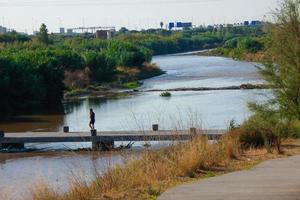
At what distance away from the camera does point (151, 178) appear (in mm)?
11398

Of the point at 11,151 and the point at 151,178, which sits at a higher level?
the point at 151,178

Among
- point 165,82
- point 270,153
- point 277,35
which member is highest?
point 277,35

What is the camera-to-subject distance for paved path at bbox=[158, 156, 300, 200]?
969cm

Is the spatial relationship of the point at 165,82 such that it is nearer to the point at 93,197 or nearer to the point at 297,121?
the point at 297,121

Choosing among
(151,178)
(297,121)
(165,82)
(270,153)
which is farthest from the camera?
(165,82)

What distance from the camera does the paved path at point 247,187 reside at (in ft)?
31.8

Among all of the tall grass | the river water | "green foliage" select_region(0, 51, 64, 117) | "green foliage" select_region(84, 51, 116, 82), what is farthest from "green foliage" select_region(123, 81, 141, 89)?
the tall grass

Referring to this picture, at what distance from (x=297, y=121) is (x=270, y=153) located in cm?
902

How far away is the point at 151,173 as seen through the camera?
11555mm

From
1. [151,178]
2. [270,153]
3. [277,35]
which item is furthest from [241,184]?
[277,35]

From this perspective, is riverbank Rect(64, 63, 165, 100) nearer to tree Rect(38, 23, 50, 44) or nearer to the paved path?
tree Rect(38, 23, 50, 44)

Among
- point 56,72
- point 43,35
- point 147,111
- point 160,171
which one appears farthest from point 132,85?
point 160,171

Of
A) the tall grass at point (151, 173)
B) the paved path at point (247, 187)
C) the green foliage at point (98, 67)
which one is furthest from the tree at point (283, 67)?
the green foliage at point (98, 67)

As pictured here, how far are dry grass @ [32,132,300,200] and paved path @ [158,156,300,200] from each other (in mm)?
444
